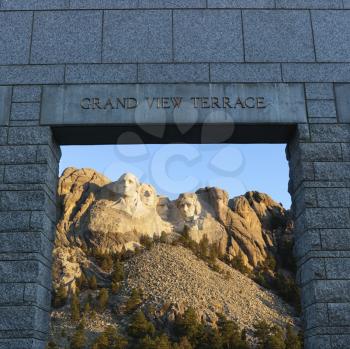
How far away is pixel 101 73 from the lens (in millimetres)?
8586

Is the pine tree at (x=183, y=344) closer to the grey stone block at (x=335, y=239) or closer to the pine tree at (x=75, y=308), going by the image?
the pine tree at (x=75, y=308)

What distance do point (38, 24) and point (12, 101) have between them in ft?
5.06

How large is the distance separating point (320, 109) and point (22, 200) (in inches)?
202

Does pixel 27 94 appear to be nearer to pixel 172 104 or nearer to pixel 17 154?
pixel 17 154

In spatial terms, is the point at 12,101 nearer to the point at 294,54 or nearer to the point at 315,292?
the point at 294,54

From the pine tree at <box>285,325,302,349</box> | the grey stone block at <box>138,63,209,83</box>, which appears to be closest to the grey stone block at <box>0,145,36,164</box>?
the grey stone block at <box>138,63,209,83</box>

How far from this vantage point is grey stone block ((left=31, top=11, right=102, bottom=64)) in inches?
342

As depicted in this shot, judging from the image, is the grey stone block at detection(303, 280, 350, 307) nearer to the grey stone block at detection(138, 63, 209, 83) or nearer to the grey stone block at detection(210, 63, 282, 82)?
the grey stone block at detection(210, 63, 282, 82)

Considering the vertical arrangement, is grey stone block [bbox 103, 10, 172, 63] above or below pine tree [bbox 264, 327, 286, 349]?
above

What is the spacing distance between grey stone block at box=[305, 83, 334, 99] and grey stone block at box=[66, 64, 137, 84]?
2.96 m

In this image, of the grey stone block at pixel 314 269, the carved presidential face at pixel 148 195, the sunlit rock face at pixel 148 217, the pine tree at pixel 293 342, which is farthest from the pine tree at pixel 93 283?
the grey stone block at pixel 314 269

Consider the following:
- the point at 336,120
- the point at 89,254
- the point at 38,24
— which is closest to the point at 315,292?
the point at 336,120

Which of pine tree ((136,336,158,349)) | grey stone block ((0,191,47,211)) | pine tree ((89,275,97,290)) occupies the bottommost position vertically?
grey stone block ((0,191,47,211))

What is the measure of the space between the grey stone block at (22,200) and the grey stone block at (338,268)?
14.8ft
